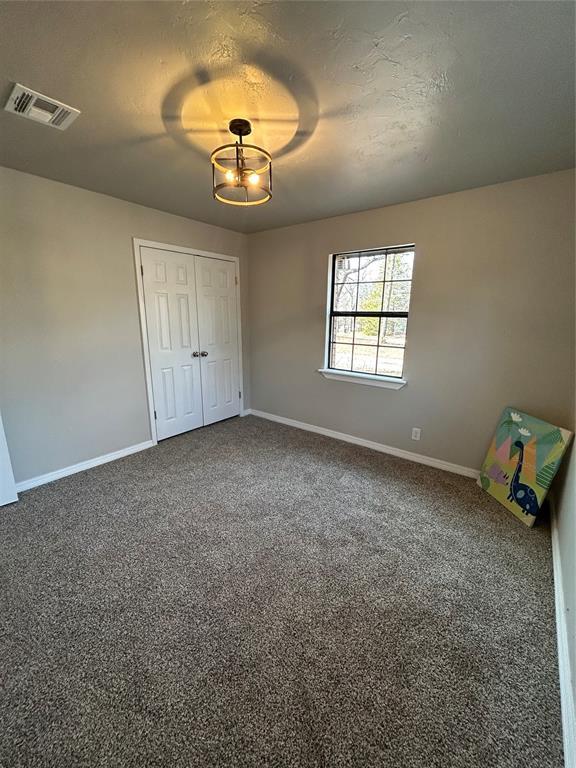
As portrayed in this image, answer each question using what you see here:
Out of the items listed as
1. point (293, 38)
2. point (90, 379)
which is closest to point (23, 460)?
point (90, 379)

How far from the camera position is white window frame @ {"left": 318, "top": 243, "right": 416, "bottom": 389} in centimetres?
299

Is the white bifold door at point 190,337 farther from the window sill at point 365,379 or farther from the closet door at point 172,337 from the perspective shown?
the window sill at point 365,379

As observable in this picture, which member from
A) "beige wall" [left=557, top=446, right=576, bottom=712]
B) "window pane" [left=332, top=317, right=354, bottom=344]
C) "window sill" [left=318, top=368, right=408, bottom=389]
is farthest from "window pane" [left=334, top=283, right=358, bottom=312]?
"beige wall" [left=557, top=446, right=576, bottom=712]

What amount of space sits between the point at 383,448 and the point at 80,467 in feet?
9.68

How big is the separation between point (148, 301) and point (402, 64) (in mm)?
2661

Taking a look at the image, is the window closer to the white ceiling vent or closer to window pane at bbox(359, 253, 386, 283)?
window pane at bbox(359, 253, 386, 283)

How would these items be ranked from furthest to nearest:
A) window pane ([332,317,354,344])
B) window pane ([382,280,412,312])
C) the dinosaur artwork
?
window pane ([332,317,354,344]), window pane ([382,280,412,312]), the dinosaur artwork

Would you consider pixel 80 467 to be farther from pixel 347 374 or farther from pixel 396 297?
pixel 396 297

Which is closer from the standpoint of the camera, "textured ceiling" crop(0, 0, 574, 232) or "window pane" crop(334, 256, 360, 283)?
"textured ceiling" crop(0, 0, 574, 232)

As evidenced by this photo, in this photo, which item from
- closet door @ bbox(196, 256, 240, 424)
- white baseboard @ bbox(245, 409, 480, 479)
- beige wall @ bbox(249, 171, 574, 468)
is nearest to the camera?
beige wall @ bbox(249, 171, 574, 468)

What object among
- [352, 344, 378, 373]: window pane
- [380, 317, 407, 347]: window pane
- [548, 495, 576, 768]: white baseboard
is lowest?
[548, 495, 576, 768]: white baseboard

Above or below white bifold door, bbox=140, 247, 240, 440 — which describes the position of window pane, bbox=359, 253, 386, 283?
above

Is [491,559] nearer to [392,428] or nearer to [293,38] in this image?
[392,428]

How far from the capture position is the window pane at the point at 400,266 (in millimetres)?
2838
